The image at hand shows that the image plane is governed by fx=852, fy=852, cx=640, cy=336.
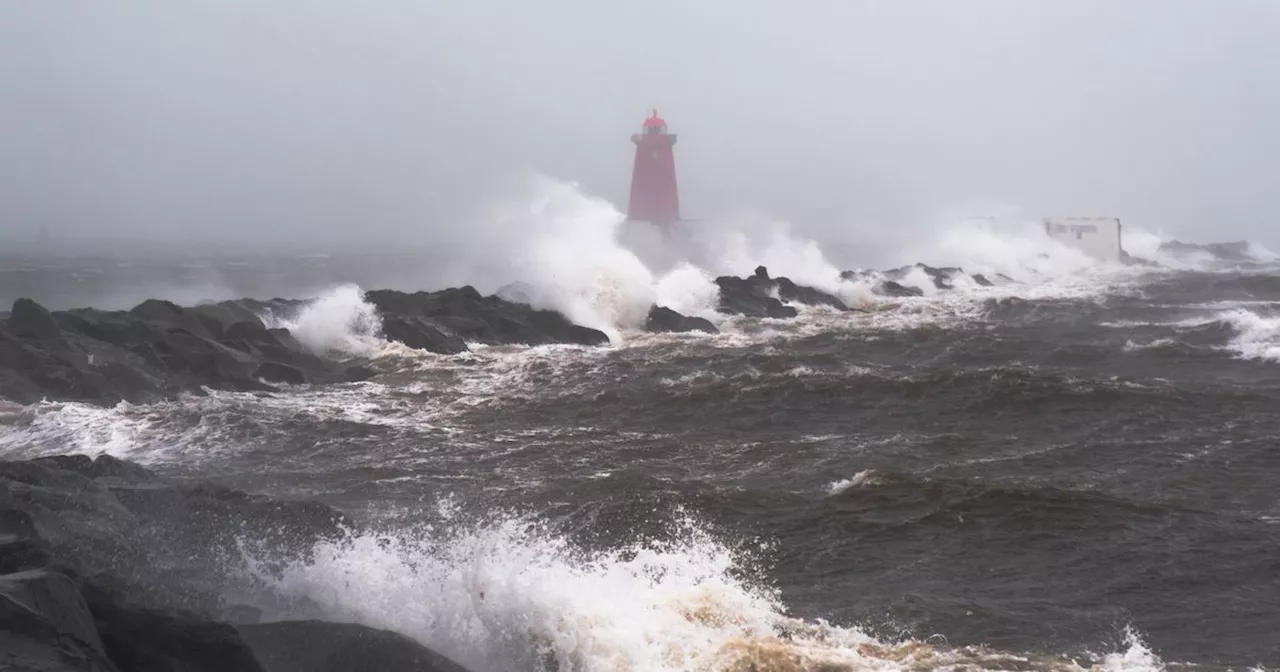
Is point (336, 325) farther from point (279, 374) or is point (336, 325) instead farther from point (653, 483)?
point (653, 483)

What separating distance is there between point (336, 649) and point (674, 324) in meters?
17.4

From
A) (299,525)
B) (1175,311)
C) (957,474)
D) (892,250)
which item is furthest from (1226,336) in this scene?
(892,250)

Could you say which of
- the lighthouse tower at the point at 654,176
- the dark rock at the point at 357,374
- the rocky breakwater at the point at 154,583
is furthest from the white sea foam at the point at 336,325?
the lighthouse tower at the point at 654,176

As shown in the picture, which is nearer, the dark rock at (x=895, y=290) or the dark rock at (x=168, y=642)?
the dark rock at (x=168, y=642)

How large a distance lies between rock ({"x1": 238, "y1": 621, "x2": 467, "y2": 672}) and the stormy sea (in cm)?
4

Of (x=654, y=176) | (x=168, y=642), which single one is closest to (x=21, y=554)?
(x=168, y=642)

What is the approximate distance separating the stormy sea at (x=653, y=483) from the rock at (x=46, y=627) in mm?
48

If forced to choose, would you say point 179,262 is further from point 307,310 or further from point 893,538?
point 893,538

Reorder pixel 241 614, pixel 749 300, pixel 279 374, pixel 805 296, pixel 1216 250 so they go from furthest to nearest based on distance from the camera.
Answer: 1. pixel 1216 250
2. pixel 805 296
3. pixel 749 300
4. pixel 279 374
5. pixel 241 614

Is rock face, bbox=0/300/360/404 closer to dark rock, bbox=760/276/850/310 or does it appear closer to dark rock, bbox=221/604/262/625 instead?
dark rock, bbox=221/604/262/625

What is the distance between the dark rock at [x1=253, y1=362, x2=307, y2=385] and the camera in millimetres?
15500

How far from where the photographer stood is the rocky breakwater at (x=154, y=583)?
→ 186 inches

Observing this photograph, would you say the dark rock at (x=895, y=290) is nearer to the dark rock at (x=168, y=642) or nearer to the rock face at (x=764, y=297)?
the rock face at (x=764, y=297)

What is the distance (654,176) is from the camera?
159ft
